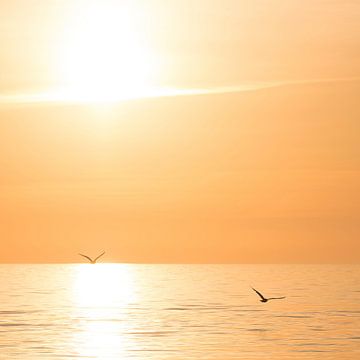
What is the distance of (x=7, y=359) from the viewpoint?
60875 millimetres

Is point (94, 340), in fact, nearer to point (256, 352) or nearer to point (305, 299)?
point (256, 352)

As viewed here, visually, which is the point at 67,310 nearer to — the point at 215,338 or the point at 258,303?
the point at 258,303

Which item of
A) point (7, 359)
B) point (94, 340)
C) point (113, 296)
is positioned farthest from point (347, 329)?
point (113, 296)

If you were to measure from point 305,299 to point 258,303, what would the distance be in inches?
381

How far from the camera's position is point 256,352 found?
64438mm

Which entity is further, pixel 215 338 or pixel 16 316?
pixel 16 316

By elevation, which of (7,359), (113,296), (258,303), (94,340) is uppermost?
(113,296)

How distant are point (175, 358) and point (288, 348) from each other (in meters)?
9.21

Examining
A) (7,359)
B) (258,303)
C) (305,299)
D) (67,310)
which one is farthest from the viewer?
(305,299)

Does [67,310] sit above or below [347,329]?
above

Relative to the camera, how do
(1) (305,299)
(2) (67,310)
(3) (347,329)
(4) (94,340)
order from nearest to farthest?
(4) (94,340), (3) (347,329), (2) (67,310), (1) (305,299)

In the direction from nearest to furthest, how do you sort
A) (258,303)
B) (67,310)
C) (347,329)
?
(347,329)
(67,310)
(258,303)

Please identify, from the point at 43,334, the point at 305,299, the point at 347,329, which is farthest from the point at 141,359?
the point at 305,299

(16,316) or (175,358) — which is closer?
(175,358)
